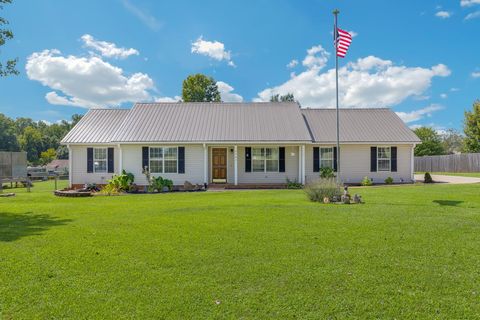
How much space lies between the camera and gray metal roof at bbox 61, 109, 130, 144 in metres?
17.9

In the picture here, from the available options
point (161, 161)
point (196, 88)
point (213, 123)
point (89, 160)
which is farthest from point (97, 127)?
point (196, 88)

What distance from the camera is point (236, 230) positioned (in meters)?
6.70

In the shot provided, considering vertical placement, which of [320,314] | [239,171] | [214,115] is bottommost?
[320,314]

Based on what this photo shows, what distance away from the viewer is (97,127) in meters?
19.2

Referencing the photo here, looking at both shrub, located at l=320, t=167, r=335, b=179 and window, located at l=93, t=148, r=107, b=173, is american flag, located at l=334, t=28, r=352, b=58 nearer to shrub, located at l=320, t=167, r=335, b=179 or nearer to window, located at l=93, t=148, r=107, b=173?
shrub, located at l=320, t=167, r=335, b=179

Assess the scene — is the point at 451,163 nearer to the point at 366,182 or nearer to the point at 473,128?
the point at 473,128

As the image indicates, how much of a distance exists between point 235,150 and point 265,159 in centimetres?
197

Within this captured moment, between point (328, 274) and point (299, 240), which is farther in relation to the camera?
point (299, 240)

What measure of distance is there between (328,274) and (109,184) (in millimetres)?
14516

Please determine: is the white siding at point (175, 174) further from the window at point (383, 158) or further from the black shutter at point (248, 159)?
the window at point (383, 158)

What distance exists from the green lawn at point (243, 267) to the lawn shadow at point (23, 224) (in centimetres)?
3

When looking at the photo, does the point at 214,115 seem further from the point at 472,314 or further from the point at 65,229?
the point at 472,314

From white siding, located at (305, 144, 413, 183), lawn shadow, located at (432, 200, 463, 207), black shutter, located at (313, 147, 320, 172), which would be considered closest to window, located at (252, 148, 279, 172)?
black shutter, located at (313, 147, 320, 172)

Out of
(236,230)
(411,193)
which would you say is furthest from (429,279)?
(411,193)
